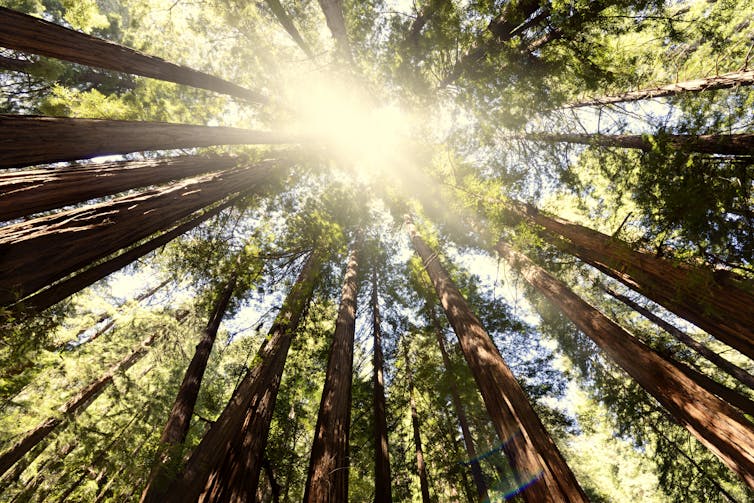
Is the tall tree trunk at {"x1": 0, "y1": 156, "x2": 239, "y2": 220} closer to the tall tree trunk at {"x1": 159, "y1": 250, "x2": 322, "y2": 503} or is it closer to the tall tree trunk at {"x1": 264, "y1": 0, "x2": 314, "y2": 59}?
the tall tree trunk at {"x1": 159, "y1": 250, "x2": 322, "y2": 503}

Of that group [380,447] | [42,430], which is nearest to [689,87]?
[380,447]

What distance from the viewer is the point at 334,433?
3.27 metres

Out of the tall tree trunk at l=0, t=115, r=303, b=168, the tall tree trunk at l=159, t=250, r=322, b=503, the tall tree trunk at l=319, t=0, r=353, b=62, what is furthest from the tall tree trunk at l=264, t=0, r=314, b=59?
the tall tree trunk at l=159, t=250, r=322, b=503

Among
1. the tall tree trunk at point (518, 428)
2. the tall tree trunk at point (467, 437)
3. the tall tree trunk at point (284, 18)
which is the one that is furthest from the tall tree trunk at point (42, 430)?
the tall tree trunk at point (284, 18)

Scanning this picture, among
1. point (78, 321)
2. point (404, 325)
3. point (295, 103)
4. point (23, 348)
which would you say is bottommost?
point (23, 348)

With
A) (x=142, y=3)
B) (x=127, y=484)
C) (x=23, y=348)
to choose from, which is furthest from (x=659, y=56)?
(x=127, y=484)

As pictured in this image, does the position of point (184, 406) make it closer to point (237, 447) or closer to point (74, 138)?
point (237, 447)

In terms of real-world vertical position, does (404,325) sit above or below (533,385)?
above

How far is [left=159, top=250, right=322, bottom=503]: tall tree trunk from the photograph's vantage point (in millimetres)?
3033

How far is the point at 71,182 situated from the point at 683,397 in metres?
6.32

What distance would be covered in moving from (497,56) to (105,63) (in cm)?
679

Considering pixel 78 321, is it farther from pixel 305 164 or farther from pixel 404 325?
pixel 404 325

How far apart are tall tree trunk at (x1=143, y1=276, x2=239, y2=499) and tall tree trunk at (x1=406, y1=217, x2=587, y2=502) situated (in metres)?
4.41

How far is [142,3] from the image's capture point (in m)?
6.53
